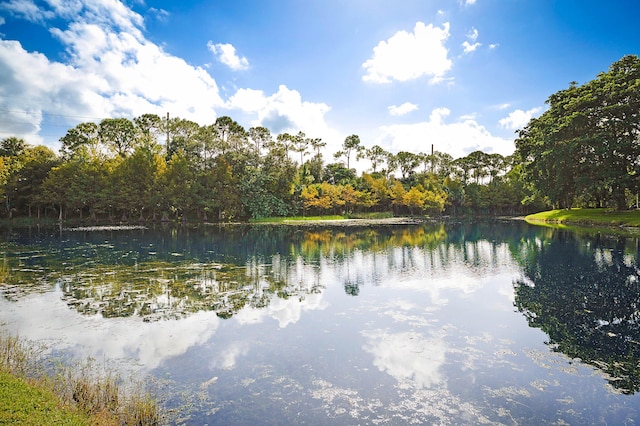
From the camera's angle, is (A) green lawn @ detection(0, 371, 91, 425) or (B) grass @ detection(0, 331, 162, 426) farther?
(B) grass @ detection(0, 331, 162, 426)

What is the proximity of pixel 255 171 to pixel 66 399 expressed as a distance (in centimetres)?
6325

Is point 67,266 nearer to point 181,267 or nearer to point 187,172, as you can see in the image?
point 181,267

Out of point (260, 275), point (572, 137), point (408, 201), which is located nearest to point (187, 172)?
point (408, 201)

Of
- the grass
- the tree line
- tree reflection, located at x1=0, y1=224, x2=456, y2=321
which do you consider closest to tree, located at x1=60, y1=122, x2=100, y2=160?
the tree line

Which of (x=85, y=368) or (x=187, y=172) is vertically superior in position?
(x=187, y=172)

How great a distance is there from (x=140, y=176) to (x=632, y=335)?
208 feet

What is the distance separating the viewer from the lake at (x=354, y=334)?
645 centimetres

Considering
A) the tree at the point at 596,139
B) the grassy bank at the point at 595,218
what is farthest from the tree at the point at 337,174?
the tree at the point at 596,139

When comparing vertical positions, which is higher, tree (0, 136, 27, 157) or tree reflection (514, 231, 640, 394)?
tree (0, 136, 27, 157)

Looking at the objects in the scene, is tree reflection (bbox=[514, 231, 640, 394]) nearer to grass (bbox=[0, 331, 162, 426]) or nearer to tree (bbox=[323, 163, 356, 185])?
grass (bbox=[0, 331, 162, 426])

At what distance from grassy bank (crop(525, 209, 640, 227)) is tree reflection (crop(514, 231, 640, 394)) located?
22991mm

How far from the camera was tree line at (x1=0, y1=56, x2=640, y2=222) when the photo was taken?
1665 inches

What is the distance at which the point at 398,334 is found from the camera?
9820 millimetres

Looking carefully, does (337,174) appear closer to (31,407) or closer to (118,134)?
(118,134)
